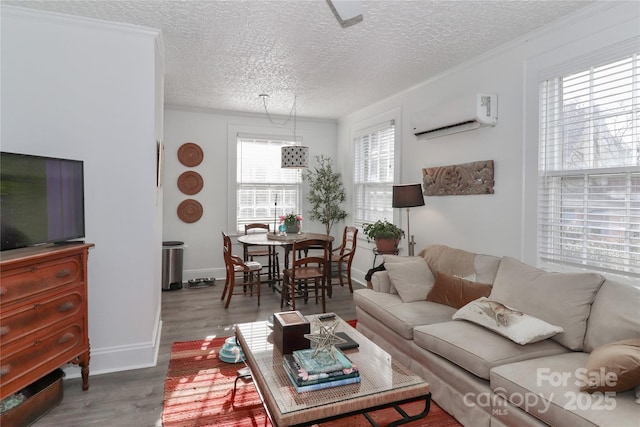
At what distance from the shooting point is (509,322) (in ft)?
7.34

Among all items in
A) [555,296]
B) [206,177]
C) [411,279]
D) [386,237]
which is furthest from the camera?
[206,177]

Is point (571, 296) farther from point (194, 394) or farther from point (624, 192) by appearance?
point (194, 394)

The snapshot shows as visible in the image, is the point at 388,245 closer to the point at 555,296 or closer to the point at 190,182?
the point at 555,296

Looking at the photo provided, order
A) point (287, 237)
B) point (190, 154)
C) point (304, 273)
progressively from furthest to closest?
point (190, 154) < point (287, 237) < point (304, 273)

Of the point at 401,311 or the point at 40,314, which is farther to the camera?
the point at 401,311

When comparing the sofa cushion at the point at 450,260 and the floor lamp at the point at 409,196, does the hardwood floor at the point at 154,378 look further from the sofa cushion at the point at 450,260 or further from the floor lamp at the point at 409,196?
the floor lamp at the point at 409,196

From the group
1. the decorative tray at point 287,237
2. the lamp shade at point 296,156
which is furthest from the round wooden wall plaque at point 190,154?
the decorative tray at point 287,237

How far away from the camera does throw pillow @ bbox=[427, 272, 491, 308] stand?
2.87m

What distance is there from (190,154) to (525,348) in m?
5.18

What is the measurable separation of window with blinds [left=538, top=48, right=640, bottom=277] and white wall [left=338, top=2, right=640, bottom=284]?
0.43ft

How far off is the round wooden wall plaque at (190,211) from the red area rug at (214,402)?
2970mm

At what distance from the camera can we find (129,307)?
2.97 m

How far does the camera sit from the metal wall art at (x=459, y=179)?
3424 millimetres

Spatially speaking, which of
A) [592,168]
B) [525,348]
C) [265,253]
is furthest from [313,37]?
[265,253]
